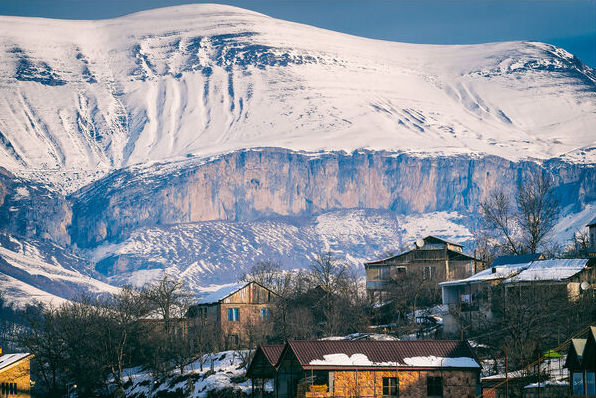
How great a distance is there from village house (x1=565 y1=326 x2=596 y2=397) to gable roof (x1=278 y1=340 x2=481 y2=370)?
613 inches

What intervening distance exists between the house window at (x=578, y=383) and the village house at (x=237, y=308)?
71433mm

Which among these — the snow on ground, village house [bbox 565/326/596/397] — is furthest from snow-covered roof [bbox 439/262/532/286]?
village house [bbox 565/326/596/397]

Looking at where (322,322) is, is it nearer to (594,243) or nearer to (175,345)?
(175,345)

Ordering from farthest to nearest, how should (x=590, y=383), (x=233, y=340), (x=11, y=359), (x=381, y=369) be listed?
(x=233, y=340) → (x=11, y=359) → (x=381, y=369) → (x=590, y=383)

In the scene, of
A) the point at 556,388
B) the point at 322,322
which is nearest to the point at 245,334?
the point at 322,322

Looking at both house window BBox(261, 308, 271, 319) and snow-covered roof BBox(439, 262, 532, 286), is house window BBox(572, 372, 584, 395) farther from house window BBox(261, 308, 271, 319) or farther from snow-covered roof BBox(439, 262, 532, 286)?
house window BBox(261, 308, 271, 319)

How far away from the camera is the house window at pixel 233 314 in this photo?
14138 centimetres

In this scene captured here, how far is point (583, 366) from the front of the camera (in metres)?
62.9

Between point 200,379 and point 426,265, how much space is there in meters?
44.5

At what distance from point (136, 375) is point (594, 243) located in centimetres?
4979

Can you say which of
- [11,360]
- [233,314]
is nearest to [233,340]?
[233,314]

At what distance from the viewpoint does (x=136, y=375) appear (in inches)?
4626

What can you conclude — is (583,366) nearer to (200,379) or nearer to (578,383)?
(578,383)

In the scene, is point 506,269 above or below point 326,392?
above
